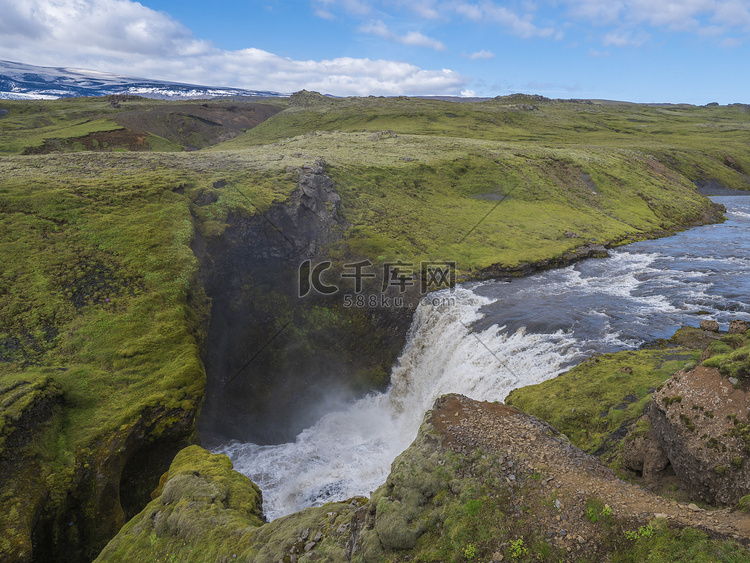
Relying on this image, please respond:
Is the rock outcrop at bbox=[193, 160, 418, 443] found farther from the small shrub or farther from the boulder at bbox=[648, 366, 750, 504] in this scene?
the small shrub

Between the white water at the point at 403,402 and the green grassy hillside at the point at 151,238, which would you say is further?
the white water at the point at 403,402

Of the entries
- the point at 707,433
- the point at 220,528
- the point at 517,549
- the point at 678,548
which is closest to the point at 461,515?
the point at 517,549

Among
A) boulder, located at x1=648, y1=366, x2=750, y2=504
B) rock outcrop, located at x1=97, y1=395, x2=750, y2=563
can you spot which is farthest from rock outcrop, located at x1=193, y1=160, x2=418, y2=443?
boulder, located at x1=648, y1=366, x2=750, y2=504

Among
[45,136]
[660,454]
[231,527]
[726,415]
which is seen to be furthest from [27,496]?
[45,136]

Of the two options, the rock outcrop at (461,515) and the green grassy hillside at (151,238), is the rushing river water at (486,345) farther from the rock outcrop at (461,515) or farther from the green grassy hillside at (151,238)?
the rock outcrop at (461,515)

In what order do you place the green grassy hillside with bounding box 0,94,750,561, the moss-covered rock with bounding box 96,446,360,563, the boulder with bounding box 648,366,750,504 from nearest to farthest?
the boulder with bounding box 648,366,750,504 < the moss-covered rock with bounding box 96,446,360,563 < the green grassy hillside with bounding box 0,94,750,561

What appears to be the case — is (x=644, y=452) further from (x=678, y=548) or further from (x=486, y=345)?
(x=486, y=345)

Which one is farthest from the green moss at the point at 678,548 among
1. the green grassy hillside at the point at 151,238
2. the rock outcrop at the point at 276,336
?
the rock outcrop at the point at 276,336
